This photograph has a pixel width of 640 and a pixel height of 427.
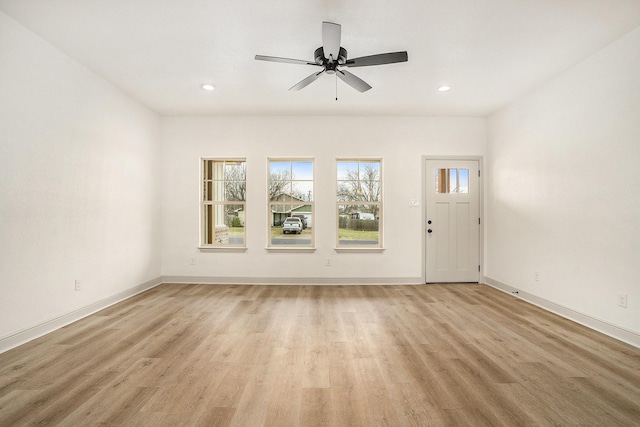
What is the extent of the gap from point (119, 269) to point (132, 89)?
251cm

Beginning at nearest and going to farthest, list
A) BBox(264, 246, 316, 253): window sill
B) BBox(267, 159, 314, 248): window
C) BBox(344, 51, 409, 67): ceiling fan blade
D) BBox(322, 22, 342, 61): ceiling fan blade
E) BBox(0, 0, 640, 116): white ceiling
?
1. BBox(322, 22, 342, 61): ceiling fan blade
2. BBox(0, 0, 640, 116): white ceiling
3. BBox(344, 51, 409, 67): ceiling fan blade
4. BBox(264, 246, 316, 253): window sill
5. BBox(267, 159, 314, 248): window

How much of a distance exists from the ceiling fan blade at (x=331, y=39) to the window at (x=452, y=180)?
3.24 metres

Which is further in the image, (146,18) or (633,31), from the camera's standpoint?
(633,31)

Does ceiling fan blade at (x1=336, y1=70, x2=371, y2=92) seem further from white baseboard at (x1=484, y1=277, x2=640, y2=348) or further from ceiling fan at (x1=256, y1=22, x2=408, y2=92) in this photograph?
white baseboard at (x1=484, y1=277, x2=640, y2=348)

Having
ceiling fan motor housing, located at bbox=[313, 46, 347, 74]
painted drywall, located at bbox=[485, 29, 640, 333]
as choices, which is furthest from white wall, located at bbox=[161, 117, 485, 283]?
ceiling fan motor housing, located at bbox=[313, 46, 347, 74]

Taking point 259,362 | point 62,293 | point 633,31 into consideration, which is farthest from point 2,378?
point 633,31

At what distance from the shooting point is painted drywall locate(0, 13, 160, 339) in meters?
2.62

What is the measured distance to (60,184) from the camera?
10.3 feet

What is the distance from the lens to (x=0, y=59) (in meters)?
2.52

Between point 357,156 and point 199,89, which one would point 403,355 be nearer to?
point 357,156

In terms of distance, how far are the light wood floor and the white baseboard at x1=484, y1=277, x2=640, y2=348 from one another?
116 millimetres

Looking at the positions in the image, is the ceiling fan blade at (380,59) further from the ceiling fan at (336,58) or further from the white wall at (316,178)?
the white wall at (316,178)

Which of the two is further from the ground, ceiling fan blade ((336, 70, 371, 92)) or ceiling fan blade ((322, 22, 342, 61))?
ceiling fan blade ((322, 22, 342, 61))

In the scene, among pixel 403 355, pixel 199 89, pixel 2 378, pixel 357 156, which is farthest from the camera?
pixel 357 156
